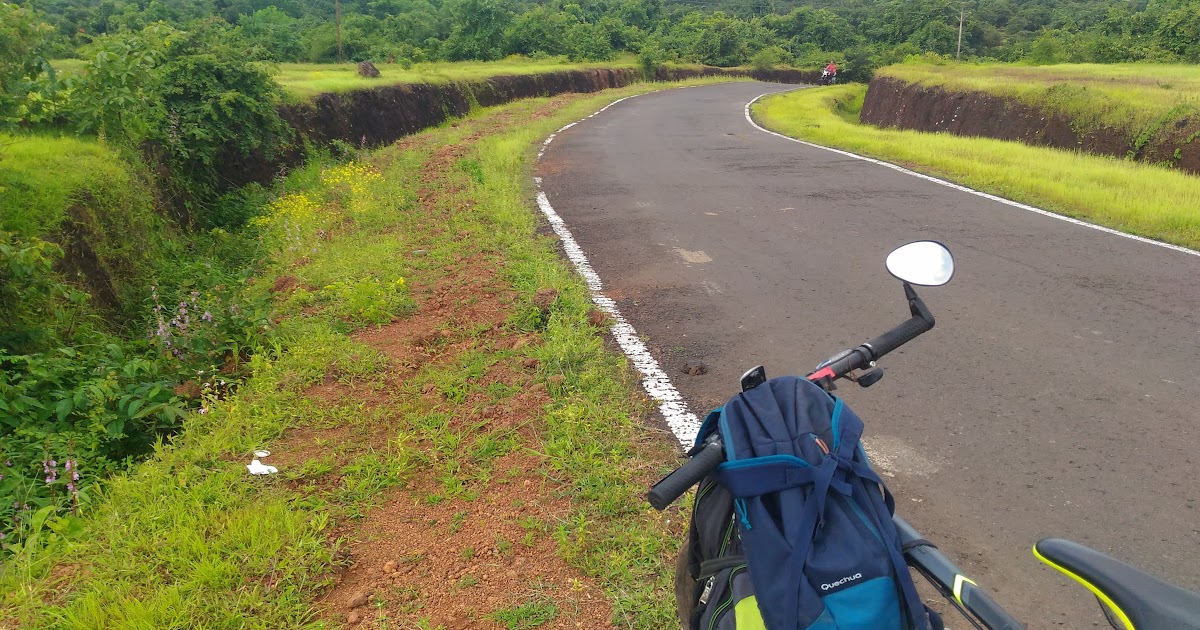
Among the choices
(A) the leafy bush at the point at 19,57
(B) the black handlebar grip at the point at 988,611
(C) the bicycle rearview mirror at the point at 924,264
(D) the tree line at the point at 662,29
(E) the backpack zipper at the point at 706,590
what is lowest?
(D) the tree line at the point at 662,29

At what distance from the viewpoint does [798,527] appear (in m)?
1.56

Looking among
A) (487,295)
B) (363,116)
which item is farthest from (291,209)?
(363,116)

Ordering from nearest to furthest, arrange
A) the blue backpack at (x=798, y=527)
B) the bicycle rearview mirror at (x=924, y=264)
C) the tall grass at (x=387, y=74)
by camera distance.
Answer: the blue backpack at (x=798, y=527)
the bicycle rearview mirror at (x=924, y=264)
the tall grass at (x=387, y=74)

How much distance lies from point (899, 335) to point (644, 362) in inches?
100

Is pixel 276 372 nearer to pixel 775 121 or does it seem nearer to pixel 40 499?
pixel 40 499

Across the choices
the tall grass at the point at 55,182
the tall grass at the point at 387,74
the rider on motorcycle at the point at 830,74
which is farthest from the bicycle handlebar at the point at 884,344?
the rider on motorcycle at the point at 830,74

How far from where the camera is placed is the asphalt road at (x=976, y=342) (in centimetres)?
301

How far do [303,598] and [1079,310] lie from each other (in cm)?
507

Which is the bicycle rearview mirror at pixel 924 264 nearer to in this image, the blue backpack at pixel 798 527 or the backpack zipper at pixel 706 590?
the blue backpack at pixel 798 527

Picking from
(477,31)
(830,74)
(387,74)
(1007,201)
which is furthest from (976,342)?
(830,74)

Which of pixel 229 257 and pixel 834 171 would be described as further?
pixel 834 171

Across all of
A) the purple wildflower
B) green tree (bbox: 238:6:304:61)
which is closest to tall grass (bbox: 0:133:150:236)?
the purple wildflower

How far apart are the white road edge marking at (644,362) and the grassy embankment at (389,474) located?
0.39ft

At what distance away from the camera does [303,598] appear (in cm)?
276
